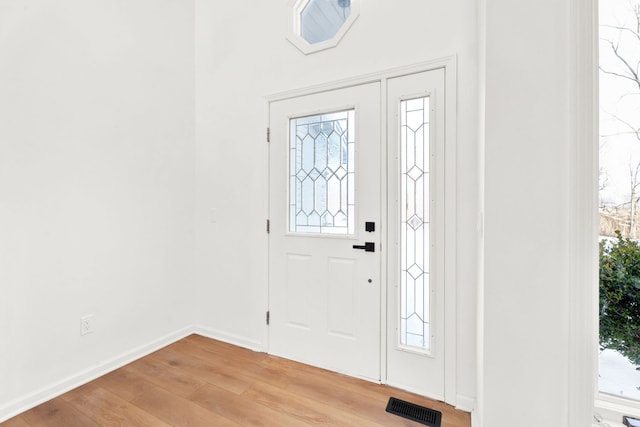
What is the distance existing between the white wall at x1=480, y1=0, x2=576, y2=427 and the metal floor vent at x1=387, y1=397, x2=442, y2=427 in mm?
809

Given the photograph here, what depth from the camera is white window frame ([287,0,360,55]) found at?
6.95 ft

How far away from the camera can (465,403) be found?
1.79 metres

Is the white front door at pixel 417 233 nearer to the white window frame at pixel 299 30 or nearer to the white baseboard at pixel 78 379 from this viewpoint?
the white window frame at pixel 299 30

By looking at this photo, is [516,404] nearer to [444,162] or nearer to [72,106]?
[444,162]

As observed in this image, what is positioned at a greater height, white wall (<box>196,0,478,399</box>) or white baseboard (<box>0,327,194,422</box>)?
white wall (<box>196,0,478,399</box>)

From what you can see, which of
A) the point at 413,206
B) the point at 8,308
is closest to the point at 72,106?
the point at 8,308

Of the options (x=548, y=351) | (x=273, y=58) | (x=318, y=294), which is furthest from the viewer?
(x=273, y=58)

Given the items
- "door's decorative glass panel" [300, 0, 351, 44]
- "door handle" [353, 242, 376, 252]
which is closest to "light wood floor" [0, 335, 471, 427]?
"door handle" [353, 242, 376, 252]

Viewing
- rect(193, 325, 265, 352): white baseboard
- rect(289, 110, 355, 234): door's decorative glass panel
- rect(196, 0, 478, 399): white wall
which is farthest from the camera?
rect(193, 325, 265, 352): white baseboard

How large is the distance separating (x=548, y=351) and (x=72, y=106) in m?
2.89

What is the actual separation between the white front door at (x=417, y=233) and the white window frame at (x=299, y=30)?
541 mm

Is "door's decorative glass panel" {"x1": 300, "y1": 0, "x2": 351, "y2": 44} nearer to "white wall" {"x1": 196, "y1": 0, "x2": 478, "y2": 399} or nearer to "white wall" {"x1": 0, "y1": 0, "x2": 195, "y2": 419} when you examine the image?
"white wall" {"x1": 196, "y1": 0, "x2": 478, "y2": 399}

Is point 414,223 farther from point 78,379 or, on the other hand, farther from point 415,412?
point 78,379

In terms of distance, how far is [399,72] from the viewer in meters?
1.97
